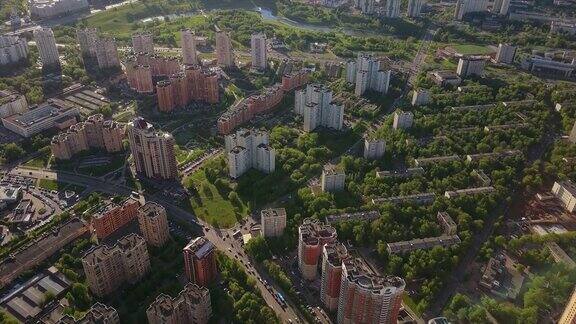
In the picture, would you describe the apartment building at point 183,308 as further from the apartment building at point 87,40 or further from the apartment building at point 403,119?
the apartment building at point 87,40

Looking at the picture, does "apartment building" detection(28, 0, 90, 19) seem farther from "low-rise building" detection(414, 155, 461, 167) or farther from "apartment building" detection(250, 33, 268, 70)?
"low-rise building" detection(414, 155, 461, 167)

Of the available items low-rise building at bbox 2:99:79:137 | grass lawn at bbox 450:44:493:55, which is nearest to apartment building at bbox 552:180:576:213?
grass lawn at bbox 450:44:493:55

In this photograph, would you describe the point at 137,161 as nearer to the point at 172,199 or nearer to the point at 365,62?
the point at 172,199

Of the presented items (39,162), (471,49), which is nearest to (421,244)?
(39,162)

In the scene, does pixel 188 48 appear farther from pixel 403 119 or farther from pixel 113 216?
pixel 113 216

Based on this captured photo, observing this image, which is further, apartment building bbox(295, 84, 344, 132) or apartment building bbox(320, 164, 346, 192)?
apartment building bbox(295, 84, 344, 132)

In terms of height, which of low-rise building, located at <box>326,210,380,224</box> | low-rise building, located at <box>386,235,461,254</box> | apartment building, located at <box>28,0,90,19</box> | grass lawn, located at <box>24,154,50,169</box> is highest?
apartment building, located at <box>28,0,90,19</box>
